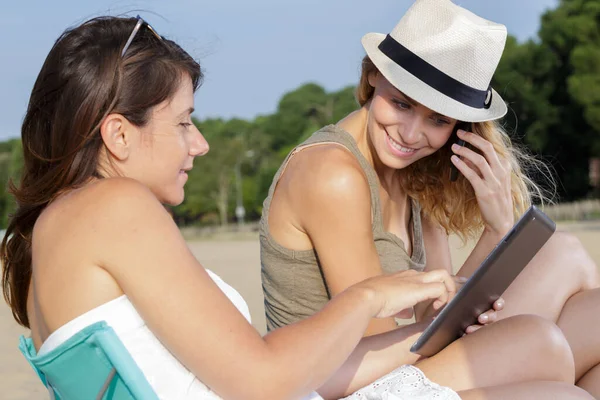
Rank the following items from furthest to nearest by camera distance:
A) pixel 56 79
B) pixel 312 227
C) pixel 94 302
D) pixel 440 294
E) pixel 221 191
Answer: pixel 221 191 → pixel 312 227 → pixel 440 294 → pixel 56 79 → pixel 94 302

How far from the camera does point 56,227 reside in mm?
1911

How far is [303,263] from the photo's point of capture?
3162 mm

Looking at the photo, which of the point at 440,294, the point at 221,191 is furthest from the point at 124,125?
the point at 221,191

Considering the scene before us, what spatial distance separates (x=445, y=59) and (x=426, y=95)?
205mm

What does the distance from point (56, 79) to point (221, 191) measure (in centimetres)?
5778

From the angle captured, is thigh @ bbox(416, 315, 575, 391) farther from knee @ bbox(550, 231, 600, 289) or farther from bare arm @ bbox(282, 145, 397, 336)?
knee @ bbox(550, 231, 600, 289)

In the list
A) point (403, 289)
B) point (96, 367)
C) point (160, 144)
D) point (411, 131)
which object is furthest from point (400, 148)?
point (96, 367)

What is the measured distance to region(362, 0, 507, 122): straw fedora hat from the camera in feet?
10.5

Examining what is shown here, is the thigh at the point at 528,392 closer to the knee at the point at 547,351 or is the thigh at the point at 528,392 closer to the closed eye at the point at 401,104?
the knee at the point at 547,351

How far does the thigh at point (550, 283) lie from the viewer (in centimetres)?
301

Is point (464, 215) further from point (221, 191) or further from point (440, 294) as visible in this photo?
point (221, 191)

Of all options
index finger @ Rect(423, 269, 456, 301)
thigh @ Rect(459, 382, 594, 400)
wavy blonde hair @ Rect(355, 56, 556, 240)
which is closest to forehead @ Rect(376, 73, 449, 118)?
wavy blonde hair @ Rect(355, 56, 556, 240)

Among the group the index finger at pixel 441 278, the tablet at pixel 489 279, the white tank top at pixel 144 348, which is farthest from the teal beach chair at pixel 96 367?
the tablet at pixel 489 279

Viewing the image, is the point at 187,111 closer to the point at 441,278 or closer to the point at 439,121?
the point at 441,278
